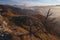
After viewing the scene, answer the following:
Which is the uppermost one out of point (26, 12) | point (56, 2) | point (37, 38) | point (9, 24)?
point (56, 2)

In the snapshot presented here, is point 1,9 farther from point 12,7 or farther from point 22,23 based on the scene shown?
point 22,23

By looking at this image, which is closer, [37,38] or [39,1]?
[37,38]

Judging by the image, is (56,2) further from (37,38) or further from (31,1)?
(37,38)

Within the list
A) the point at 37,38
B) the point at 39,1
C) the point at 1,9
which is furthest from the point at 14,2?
the point at 37,38

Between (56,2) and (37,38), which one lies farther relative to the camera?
(56,2)

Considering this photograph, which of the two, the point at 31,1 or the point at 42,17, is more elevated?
the point at 31,1

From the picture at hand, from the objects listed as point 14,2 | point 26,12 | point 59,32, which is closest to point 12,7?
point 14,2
